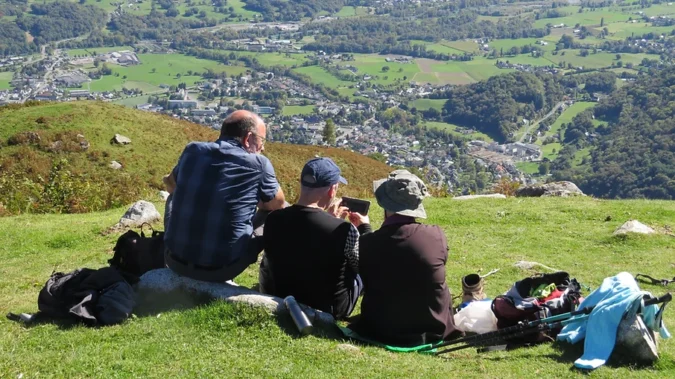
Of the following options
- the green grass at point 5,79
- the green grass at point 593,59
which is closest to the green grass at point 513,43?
the green grass at point 593,59

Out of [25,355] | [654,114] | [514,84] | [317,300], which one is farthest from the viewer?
[514,84]

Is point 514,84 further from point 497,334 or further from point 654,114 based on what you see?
point 497,334

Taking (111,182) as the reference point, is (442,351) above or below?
above

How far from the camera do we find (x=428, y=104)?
137 m

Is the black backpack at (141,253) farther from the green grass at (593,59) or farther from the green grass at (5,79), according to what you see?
the green grass at (593,59)

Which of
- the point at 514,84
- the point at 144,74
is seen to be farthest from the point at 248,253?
the point at 144,74

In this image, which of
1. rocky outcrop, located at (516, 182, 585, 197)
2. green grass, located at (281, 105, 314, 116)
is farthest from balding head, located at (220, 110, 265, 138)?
green grass, located at (281, 105, 314, 116)

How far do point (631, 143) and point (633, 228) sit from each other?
80.2 m

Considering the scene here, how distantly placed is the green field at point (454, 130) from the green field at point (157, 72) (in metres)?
51.8

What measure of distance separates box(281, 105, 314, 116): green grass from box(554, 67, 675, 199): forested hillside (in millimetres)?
47711

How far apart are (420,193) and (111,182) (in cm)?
2479

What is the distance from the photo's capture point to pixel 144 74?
468 feet

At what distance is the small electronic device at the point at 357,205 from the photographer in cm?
883

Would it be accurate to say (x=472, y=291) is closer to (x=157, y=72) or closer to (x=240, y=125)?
(x=240, y=125)
